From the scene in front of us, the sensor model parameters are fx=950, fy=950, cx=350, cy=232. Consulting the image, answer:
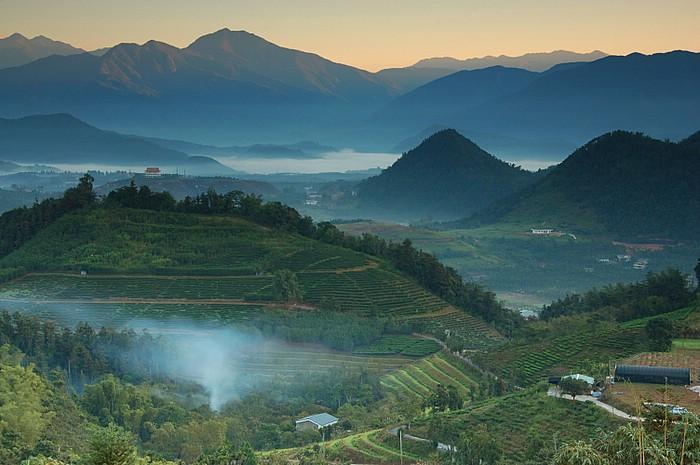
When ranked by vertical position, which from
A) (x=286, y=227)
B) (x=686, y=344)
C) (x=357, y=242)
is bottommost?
(x=686, y=344)

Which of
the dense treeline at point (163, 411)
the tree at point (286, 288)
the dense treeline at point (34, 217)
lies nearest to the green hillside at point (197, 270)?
the tree at point (286, 288)

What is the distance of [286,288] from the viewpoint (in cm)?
5509

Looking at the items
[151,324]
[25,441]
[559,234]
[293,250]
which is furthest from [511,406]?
[559,234]

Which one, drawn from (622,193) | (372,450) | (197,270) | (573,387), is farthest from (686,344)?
(622,193)

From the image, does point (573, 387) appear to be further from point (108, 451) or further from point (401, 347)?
point (108, 451)

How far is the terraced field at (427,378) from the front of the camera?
144ft

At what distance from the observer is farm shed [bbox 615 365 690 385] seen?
34.0m

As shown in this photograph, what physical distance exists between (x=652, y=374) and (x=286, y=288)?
2531 cm

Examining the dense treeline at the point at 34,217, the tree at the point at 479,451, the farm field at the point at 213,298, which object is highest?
the dense treeline at the point at 34,217

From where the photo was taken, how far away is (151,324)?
5231 cm

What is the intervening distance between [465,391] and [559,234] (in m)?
59.3

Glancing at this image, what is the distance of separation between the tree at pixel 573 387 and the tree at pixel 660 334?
6997 millimetres

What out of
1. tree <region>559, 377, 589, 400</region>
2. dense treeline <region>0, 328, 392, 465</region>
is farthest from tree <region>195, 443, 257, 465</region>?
tree <region>559, 377, 589, 400</region>

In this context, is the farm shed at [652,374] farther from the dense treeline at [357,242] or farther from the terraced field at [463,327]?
the dense treeline at [357,242]
